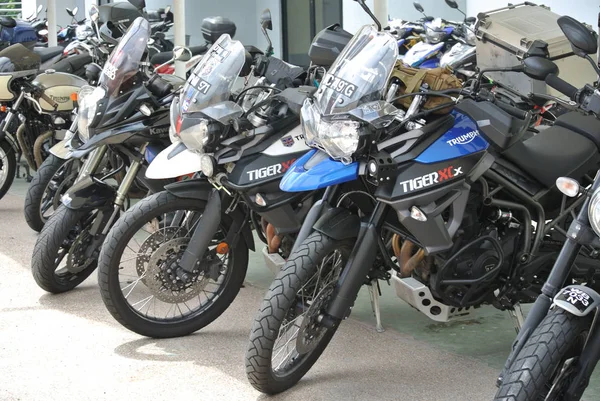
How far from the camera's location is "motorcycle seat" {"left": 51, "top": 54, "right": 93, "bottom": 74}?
27.0 feet

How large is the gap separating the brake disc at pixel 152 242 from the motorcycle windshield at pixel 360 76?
1137mm

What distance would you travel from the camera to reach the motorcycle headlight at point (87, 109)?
5.07 meters

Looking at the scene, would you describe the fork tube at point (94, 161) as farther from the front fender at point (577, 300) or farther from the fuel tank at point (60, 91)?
the front fender at point (577, 300)

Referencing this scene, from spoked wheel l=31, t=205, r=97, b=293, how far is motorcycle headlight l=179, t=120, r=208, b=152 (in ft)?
3.55

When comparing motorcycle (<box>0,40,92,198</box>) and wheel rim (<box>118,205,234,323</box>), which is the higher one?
wheel rim (<box>118,205,234,323</box>)

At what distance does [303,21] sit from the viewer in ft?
41.8

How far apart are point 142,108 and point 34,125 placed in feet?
9.22

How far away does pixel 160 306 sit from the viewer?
520 centimetres

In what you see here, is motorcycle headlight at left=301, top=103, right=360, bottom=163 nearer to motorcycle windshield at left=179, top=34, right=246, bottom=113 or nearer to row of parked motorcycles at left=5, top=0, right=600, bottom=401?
row of parked motorcycles at left=5, top=0, right=600, bottom=401

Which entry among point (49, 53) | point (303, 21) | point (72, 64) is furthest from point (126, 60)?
point (303, 21)

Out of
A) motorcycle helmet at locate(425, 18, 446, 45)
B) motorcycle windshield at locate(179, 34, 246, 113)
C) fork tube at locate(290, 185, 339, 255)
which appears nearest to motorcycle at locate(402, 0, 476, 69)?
motorcycle helmet at locate(425, 18, 446, 45)

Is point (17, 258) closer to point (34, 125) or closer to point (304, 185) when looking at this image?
point (34, 125)

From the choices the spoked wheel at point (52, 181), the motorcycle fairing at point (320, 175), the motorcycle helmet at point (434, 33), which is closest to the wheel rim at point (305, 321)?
the motorcycle fairing at point (320, 175)

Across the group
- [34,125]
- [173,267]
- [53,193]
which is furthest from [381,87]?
[34,125]
